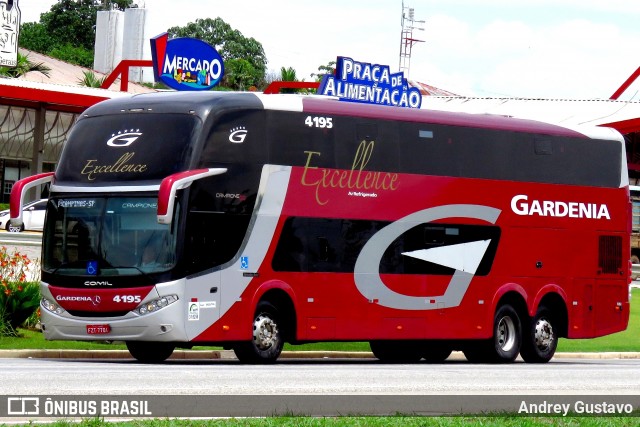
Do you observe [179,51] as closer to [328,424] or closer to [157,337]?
[157,337]

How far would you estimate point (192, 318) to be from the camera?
21000 mm

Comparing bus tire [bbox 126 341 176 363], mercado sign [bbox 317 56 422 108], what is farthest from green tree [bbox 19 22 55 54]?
bus tire [bbox 126 341 176 363]

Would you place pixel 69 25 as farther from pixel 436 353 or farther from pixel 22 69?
pixel 436 353

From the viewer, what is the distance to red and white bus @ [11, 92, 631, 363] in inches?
827

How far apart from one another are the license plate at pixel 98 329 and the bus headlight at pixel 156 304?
579mm

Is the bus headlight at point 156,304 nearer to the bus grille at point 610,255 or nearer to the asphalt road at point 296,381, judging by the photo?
the asphalt road at point 296,381

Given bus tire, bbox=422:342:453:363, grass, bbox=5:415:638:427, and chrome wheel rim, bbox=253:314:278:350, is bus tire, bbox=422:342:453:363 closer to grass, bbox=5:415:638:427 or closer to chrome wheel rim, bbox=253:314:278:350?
chrome wheel rim, bbox=253:314:278:350

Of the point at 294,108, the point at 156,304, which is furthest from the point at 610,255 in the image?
the point at 156,304

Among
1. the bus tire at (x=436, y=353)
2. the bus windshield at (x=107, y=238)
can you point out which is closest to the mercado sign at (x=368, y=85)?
the bus tire at (x=436, y=353)

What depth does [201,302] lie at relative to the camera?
21.1 m

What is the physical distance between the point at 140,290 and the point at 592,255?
420 inches

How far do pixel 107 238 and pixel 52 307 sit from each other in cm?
154

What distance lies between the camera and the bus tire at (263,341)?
71.8 feet

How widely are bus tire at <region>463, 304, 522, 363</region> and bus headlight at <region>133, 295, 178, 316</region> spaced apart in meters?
7.61
